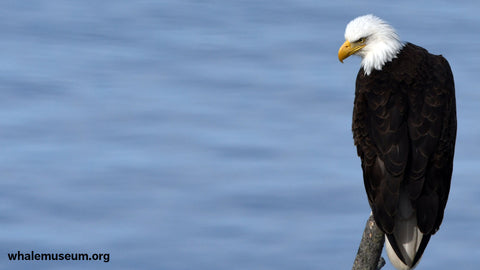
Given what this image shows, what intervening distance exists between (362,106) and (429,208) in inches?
39.9

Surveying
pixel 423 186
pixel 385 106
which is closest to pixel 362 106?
pixel 385 106

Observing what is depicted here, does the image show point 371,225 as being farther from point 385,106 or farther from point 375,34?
point 375,34

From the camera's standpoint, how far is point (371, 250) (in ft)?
31.1

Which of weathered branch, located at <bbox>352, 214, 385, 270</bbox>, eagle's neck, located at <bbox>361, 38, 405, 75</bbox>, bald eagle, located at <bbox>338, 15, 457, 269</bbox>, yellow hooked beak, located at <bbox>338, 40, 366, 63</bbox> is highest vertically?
yellow hooked beak, located at <bbox>338, 40, 366, 63</bbox>

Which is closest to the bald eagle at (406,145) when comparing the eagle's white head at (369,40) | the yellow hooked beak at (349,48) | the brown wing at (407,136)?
the brown wing at (407,136)

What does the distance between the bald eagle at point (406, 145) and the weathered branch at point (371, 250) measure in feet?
0.31

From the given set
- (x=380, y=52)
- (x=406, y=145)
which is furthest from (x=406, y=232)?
(x=380, y=52)

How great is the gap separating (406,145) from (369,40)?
59.1 inches

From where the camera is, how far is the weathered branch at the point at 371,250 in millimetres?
9414

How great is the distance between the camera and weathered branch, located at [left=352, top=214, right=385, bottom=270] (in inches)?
371

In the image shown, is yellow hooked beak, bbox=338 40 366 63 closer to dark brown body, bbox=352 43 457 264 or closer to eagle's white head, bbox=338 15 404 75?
eagle's white head, bbox=338 15 404 75

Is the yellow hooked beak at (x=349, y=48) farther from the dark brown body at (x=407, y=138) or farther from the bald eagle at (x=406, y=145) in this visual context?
the dark brown body at (x=407, y=138)

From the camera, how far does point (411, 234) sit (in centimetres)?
952

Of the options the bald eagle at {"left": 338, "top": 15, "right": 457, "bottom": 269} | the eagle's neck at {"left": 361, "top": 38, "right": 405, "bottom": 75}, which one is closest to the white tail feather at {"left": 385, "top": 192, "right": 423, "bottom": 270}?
the bald eagle at {"left": 338, "top": 15, "right": 457, "bottom": 269}
